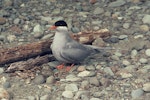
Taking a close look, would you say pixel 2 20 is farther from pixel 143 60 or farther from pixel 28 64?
pixel 143 60

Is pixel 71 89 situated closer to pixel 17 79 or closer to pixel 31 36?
pixel 17 79

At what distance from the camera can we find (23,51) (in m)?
5.96

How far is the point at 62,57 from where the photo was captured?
229 inches

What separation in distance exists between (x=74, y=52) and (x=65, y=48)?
144mm

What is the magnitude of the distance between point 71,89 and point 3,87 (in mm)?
931

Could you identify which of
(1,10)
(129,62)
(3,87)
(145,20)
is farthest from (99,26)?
(3,87)

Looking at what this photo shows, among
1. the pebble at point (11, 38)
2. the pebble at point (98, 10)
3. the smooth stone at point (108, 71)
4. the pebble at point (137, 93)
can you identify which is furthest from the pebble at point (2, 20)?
the pebble at point (137, 93)

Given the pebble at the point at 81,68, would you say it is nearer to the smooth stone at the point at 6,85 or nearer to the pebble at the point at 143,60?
the pebble at the point at 143,60

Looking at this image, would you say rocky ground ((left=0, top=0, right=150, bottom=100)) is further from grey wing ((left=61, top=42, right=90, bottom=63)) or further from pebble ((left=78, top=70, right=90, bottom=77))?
grey wing ((left=61, top=42, right=90, bottom=63))

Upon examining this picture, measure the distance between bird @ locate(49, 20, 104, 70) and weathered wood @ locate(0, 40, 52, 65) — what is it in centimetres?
22

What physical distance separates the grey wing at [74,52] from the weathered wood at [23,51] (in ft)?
1.35

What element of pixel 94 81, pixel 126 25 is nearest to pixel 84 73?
pixel 94 81

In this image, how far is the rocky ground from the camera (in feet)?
17.6

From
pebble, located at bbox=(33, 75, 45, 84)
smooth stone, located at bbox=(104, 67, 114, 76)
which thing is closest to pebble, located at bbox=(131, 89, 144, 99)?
smooth stone, located at bbox=(104, 67, 114, 76)
